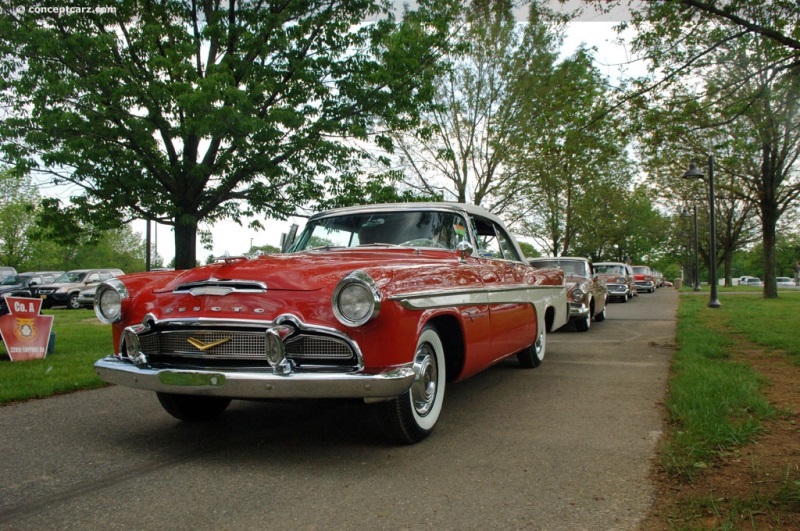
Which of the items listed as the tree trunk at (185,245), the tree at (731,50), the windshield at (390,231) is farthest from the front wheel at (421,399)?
the tree trunk at (185,245)

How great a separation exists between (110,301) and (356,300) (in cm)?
186

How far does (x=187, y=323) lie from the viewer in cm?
372

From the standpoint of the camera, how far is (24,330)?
7867 millimetres

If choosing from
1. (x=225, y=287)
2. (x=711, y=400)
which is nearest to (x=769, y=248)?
(x=711, y=400)

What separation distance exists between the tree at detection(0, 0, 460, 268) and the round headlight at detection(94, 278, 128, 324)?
15.5 ft

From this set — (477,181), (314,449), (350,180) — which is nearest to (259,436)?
(314,449)

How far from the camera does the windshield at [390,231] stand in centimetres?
528

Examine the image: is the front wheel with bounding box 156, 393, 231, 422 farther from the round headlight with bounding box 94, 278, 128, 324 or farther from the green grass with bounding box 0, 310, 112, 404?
the green grass with bounding box 0, 310, 112, 404

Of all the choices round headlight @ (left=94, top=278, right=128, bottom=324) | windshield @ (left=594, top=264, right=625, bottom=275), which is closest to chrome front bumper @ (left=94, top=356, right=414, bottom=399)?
round headlight @ (left=94, top=278, right=128, bottom=324)

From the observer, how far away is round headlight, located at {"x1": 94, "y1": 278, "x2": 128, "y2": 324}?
420 centimetres

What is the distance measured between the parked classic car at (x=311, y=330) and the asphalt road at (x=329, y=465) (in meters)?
0.36

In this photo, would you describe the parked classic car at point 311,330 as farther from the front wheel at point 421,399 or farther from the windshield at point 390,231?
the windshield at point 390,231

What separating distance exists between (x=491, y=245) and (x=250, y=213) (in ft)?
24.0

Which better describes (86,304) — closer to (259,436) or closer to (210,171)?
(210,171)
